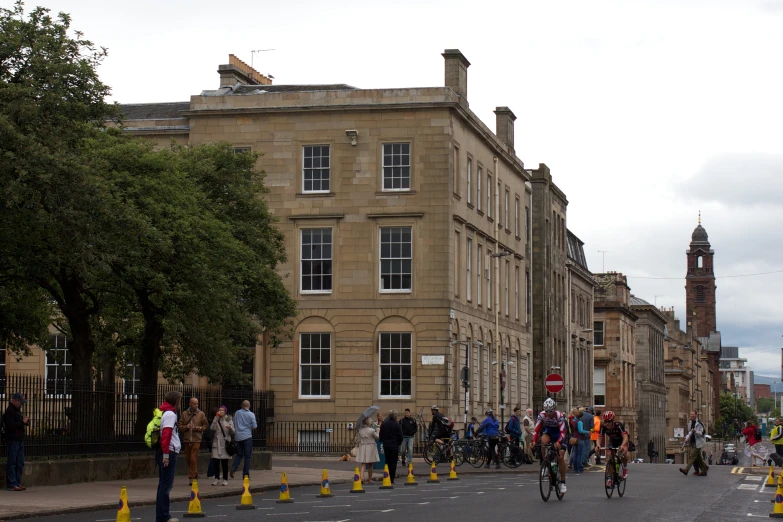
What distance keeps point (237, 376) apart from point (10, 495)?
16580 mm

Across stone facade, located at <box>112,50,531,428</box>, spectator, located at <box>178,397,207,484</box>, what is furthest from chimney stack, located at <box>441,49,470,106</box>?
spectator, located at <box>178,397,207,484</box>

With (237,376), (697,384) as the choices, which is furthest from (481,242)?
(697,384)

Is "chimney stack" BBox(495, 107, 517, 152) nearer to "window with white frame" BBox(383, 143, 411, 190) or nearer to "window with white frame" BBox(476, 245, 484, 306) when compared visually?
"window with white frame" BBox(476, 245, 484, 306)

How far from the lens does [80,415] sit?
28.4m

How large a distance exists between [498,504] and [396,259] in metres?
27.0

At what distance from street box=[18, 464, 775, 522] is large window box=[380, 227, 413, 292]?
57.4 ft

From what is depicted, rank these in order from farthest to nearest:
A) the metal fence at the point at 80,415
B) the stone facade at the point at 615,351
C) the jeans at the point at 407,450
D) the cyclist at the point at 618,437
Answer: the stone facade at the point at 615,351 < the jeans at the point at 407,450 < the cyclist at the point at 618,437 < the metal fence at the point at 80,415

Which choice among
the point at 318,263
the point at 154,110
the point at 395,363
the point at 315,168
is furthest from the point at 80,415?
the point at 154,110

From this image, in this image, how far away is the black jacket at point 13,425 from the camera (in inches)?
965

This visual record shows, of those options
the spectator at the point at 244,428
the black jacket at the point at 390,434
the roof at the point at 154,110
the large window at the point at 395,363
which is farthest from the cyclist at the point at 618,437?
the roof at the point at 154,110

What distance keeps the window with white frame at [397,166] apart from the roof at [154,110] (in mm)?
10210

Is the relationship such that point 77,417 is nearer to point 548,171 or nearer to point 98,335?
point 98,335

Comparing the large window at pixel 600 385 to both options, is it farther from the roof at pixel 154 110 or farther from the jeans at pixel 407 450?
the jeans at pixel 407 450

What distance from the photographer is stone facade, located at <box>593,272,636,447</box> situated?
100625 mm
